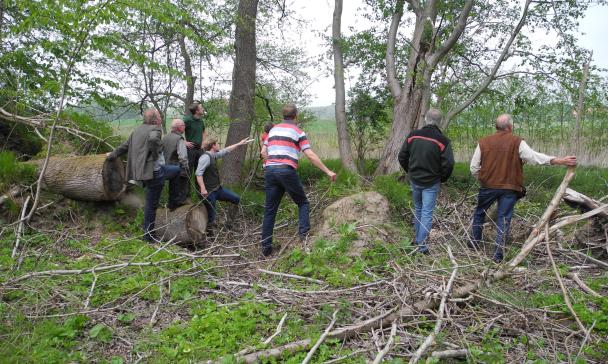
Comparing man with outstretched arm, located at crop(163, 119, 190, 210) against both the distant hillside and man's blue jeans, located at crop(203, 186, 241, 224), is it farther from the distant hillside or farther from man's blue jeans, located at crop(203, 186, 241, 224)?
the distant hillside

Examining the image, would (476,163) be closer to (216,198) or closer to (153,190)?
(216,198)

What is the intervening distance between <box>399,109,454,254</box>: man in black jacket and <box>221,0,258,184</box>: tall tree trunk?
151 inches

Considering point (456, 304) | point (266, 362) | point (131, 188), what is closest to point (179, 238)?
point (131, 188)

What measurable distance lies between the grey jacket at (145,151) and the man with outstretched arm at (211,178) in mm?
705

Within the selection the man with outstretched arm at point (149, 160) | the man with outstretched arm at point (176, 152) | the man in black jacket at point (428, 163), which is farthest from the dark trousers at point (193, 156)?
the man in black jacket at point (428, 163)

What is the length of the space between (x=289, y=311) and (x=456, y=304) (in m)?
1.48

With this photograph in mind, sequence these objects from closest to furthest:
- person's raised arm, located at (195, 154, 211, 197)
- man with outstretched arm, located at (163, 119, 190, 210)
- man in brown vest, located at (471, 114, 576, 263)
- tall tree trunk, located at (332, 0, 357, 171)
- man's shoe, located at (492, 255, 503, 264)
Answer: man's shoe, located at (492, 255, 503, 264) < man in brown vest, located at (471, 114, 576, 263) < man with outstretched arm, located at (163, 119, 190, 210) < person's raised arm, located at (195, 154, 211, 197) < tall tree trunk, located at (332, 0, 357, 171)

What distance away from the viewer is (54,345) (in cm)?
367

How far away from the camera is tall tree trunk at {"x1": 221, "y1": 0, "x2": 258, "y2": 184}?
8898 millimetres

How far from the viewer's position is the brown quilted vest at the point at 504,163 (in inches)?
229

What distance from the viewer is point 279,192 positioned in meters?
6.09

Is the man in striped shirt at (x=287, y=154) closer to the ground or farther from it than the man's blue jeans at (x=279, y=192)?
farther from it

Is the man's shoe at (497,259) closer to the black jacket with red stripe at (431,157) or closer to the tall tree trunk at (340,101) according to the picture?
the black jacket with red stripe at (431,157)

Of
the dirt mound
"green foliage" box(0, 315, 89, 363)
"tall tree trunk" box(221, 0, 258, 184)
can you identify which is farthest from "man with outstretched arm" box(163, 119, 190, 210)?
"green foliage" box(0, 315, 89, 363)
